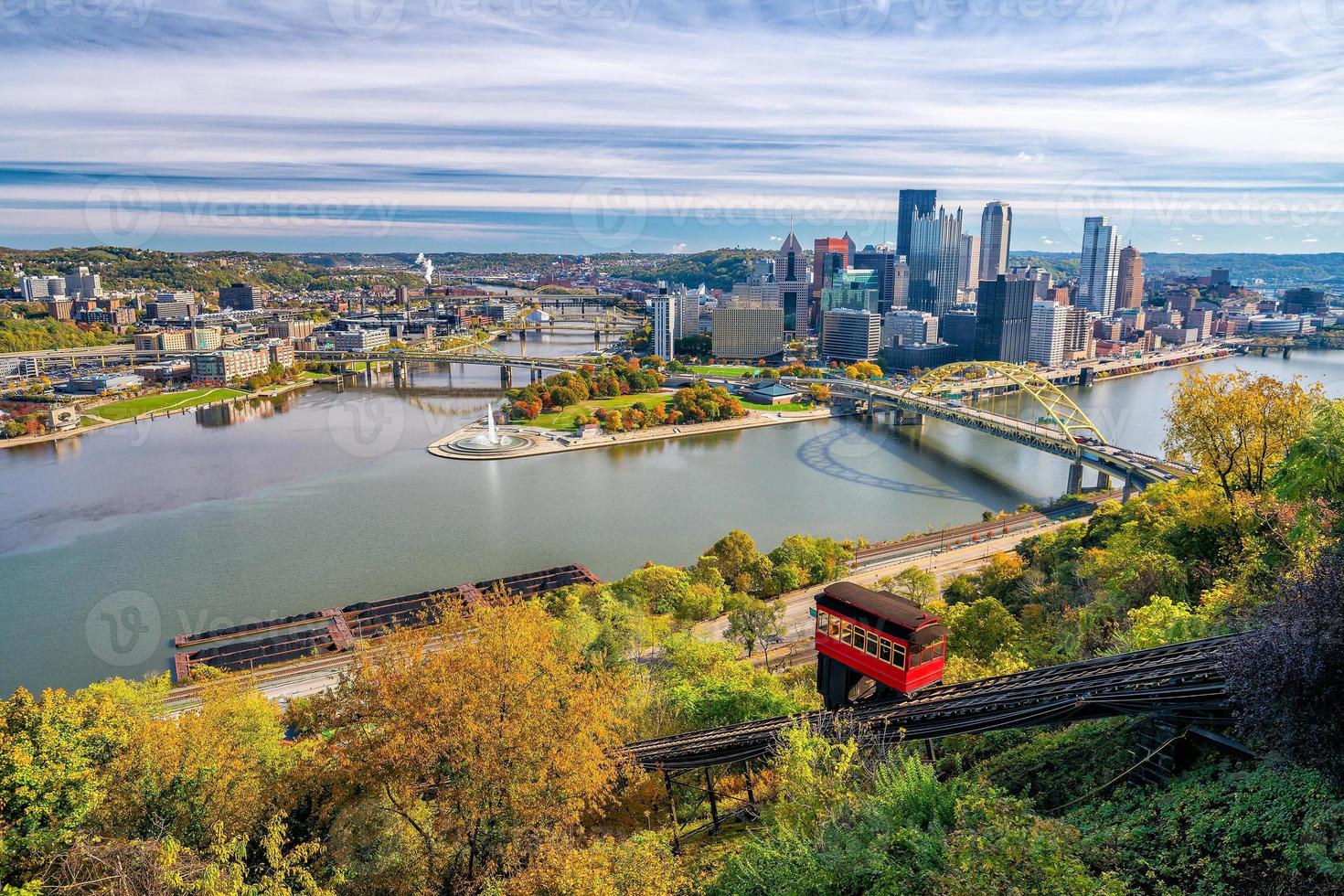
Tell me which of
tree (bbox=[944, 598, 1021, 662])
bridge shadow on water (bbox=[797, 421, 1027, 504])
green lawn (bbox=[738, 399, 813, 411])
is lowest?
bridge shadow on water (bbox=[797, 421, 1027, 504])

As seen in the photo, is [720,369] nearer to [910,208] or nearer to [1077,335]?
[1077,335]

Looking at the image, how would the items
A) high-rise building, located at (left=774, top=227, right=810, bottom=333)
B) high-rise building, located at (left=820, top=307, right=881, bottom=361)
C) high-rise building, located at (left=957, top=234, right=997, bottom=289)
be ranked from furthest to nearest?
1. high-rise building, located at (left=957, top=234, right=997, bottom=289)
2. high-rise building, located at (left=774, top=227, right=810, bottom=333)
3. high-rise building, located at (left=820, top=307, right=881, bottom=361)

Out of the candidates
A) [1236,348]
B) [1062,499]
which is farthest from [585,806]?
[1236,348]

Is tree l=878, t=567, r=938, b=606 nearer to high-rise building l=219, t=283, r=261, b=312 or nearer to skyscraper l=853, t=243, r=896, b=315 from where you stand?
skyscraper l=853, t=243, r=896, b=315

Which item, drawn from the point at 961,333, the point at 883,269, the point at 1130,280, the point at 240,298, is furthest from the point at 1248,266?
the point at 240,298

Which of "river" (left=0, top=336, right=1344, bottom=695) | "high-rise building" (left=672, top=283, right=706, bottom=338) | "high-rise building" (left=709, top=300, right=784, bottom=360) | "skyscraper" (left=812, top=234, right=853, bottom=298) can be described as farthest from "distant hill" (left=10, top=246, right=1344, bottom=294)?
"river" (left=0, top=336, right=1344, bottom=695)

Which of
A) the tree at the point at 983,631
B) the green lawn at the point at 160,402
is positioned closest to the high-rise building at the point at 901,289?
the green lawn at the point at 160,402

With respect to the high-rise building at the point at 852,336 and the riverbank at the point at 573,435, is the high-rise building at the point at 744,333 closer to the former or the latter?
the high-rise building at the point at 852,336
